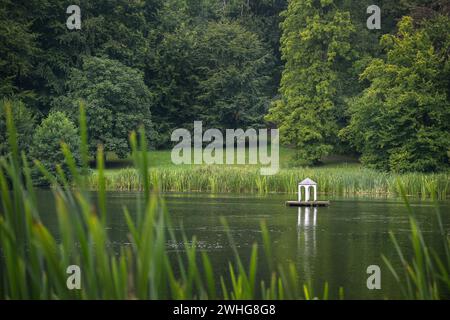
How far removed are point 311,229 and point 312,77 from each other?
2795 centimetres

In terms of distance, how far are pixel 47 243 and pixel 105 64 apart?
45.3m

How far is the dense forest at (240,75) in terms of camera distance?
145 ft

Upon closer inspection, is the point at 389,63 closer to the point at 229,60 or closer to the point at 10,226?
the point at 229,60

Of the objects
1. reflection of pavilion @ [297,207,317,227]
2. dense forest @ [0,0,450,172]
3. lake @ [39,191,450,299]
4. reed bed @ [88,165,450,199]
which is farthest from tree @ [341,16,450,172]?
reflection of pavilion @ [297,207,317,227]

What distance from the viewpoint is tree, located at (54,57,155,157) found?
47688 millimetres

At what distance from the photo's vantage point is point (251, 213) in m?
26.2

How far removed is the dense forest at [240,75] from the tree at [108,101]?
0.32 feet

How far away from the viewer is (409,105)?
145 ft

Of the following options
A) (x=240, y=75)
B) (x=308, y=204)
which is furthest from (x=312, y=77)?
(x=308, y=204)

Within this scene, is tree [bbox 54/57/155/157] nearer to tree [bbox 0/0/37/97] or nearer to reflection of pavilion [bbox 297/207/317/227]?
tree [bbox 0/0/37/97]

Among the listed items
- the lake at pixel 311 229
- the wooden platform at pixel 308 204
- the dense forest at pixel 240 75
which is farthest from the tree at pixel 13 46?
the wooden platform at pixel 308 204

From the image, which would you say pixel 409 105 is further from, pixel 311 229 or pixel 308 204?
pixel 311 229

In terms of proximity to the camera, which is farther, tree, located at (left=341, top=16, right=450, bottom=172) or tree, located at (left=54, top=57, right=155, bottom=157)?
tree, located at (left=54, top=57, right=155, bottom=157)

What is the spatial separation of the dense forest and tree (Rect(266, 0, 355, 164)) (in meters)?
0.08
